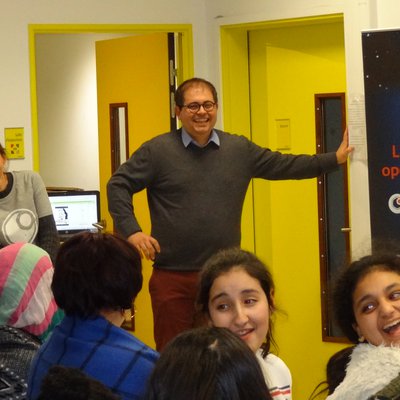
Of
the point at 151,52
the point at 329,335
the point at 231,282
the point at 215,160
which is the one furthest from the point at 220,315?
the point at 151,52

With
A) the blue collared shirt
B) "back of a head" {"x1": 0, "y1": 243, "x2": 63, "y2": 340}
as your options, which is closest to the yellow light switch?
the blue collared shirt

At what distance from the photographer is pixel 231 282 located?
2.71m

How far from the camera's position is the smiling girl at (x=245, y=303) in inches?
103

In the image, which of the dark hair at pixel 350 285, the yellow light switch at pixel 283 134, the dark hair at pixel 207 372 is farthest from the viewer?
the yellow light switch at pixel 283 134

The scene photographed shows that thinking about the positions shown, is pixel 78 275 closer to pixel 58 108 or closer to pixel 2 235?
pixel 2 235

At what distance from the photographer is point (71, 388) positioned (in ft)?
4.91

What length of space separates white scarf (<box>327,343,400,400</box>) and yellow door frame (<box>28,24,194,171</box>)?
345cm

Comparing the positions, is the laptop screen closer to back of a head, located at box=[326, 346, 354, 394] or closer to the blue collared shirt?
the blue collared shirt

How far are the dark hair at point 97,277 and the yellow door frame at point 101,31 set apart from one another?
2931mm

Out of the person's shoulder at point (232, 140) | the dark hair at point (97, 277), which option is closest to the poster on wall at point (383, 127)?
the person's shoulder at point (232, 140)

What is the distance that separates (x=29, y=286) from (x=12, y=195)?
6.10 feet

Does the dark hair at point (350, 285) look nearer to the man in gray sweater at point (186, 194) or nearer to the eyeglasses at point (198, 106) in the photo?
the man in gray sweater at point (186, 194)

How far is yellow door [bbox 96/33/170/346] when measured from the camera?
5.73 meters

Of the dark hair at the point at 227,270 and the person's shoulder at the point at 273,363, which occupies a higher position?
the dark hair at the point at 227,270
